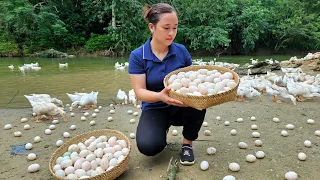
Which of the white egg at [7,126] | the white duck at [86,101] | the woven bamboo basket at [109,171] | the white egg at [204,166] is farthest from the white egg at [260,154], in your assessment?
the white egg at [7,126]

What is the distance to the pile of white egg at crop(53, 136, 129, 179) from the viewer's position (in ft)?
7.36

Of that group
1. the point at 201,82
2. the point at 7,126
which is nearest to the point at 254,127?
the point at 201,82

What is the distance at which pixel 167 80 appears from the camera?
2.49m

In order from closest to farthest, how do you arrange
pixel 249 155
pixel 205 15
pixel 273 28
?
pixel 249 155 < pixel 205 15 < pixel 273 28

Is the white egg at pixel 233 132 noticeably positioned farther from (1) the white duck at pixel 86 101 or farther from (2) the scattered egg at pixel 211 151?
(1) the white duck at pixel 86 101

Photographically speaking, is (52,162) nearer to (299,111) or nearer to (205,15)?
(299,111)

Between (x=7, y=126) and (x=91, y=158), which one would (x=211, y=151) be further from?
(x=7, y=126)

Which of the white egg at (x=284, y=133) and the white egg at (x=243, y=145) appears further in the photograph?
the white egg at (x=284, y=133)

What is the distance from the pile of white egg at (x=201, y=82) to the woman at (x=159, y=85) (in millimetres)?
177

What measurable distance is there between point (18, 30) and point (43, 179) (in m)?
23.8

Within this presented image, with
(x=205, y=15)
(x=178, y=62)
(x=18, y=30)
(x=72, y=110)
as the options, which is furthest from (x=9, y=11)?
(x=178, y=62)

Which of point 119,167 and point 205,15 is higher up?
point 205,15

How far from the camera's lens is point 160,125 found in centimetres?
257

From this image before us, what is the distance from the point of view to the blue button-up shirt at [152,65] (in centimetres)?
263
